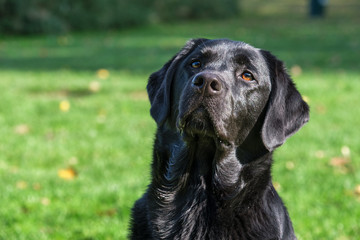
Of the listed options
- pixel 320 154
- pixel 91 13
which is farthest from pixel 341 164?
pixel 91 13

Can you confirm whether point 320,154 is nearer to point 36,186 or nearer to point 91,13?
point 36,186

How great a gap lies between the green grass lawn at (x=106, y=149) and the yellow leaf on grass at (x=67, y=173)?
1 centimetres

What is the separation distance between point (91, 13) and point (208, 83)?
20.3 metres

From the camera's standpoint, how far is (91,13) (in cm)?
2242

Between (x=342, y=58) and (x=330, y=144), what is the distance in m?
7.74

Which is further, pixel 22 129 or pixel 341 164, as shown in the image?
pixel 22 129

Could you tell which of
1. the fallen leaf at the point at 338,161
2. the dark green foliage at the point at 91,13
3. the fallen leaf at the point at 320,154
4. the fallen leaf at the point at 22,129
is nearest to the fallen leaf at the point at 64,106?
the fallen leaf at the point at 22,129

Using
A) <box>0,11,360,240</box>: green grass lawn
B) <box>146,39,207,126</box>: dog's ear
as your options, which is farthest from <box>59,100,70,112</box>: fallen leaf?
<box>146,39,207,126</box>: dog's ear

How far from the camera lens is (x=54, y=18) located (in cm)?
2042

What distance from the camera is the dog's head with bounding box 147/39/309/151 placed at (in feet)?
9.97

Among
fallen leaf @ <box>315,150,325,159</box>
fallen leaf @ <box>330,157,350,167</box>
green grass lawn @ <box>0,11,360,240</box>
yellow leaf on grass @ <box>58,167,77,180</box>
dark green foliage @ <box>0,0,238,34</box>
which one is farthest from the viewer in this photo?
dark green foliage @ <box>0,0,238,34</box>

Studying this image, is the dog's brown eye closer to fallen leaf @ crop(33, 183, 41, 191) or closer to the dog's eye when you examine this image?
the dog's eye

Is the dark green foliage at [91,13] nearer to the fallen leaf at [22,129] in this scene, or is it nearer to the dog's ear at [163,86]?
the fallen leaf at [22,129]

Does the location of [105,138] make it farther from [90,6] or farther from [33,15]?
[90,6]
